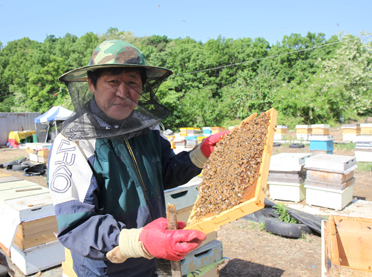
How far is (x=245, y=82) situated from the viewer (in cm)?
2972

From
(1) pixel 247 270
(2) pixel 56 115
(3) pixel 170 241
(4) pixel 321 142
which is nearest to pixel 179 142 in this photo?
(4) pixel 321 142

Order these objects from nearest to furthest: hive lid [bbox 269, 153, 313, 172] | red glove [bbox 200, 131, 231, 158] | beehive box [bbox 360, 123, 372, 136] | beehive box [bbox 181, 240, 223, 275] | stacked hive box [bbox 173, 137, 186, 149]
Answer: red glove [bbox 200, 131, 231, 158] → beehive box [bbox 181, 240, 223, 275] → hive lid [bbox 269, 153, 313, 172] → stacked hive box [bbox 173, 137, 186, 149] → beehive box [bbox 360, 123, 372, 136]

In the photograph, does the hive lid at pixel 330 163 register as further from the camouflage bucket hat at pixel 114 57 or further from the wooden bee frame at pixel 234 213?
the camouflage bucket hat at pixel 114 57

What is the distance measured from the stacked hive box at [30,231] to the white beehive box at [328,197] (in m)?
4.55

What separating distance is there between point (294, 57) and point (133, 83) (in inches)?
1813

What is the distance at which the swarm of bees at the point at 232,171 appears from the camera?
1.57 meters

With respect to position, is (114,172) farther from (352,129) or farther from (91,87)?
(352,129)

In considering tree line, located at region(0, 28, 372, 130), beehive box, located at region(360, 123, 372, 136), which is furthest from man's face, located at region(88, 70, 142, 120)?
beehive box, located at region(360, 123, 372, 136)

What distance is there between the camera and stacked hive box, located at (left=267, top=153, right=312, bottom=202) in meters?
5.50

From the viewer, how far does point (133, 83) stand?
178cm

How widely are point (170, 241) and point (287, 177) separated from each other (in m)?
4.94

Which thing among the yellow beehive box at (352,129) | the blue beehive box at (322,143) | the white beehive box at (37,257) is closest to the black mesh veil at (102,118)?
the white beehive box at (37,257)

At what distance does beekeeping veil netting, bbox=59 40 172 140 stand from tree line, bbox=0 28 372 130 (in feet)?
38.7

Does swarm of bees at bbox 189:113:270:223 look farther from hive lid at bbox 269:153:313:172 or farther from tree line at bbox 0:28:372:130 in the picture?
tree line at bbox 0:28:372:130
